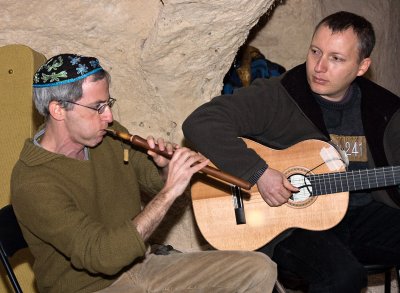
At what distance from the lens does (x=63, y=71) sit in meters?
2.39

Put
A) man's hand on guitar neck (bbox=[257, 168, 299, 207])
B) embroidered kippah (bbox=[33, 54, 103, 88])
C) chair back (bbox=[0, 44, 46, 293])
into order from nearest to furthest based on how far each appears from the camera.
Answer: embroidered kippah (bbox=[33, 54, 103, 88]) < man's hand on guitar neck (bbox=[257, 168, 299, 207]) < chair back (bbox=[0, 44, 46, 293])

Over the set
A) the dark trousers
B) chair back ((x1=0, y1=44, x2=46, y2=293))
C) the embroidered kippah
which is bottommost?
the dark trousers

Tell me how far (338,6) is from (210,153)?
203 cm

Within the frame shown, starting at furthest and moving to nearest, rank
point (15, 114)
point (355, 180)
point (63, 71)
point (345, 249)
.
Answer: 1. point (15, 114)
2. point (355, 180)
3. point (345, 249)
4. point (63, 71)

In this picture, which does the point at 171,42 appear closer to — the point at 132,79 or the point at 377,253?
the point at 132,79

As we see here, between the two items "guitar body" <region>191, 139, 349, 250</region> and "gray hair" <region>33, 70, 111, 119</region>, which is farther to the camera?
"guitar body" <region>191, 139, 349, 250</region>

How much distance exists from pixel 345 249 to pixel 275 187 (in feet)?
1.15

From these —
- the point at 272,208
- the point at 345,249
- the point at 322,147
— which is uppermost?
the point at 322,147

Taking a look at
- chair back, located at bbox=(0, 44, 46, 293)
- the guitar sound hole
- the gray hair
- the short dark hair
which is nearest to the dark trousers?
the guitar sound hole

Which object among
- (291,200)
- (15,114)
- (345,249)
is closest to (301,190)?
(291,200)

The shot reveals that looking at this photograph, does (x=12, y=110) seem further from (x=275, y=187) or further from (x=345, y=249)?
(x=345, y=249)

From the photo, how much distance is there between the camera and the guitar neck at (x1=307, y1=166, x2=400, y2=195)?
2.76 m

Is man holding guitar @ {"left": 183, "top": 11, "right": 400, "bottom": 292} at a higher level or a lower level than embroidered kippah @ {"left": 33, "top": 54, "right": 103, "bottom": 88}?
Result: lower

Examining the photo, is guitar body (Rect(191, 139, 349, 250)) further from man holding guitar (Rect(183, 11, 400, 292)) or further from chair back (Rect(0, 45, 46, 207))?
chair back (Rect(0, 45, 46, 207))
